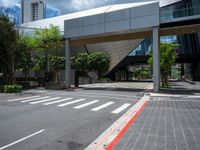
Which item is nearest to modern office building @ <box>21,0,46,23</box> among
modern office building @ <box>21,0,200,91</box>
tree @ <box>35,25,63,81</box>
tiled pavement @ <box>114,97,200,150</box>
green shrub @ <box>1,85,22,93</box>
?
tree @ <box>35,25,63,81</box>

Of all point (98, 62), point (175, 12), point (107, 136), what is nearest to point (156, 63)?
point (175, 12)

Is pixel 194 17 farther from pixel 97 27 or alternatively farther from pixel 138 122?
pixel 138 122

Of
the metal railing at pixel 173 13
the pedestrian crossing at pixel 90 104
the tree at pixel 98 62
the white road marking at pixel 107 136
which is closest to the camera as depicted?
the white road marking at pixel 107 136

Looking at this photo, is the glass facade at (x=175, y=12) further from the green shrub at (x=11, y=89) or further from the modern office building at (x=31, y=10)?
the modern office building at (x=31, y=10)

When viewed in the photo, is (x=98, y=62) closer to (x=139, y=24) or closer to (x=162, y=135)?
(x=139, y=24)

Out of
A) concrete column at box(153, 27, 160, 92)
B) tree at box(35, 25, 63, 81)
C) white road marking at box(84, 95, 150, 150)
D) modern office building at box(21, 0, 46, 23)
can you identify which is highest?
modern office building at box(21, 0, 46, 23)

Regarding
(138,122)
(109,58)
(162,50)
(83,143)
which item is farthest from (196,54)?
(83,143)

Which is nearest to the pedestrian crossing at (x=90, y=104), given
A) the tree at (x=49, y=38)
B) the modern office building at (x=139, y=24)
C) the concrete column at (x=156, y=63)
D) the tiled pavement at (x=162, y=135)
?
the tiled pavement at (x=162, y=135)

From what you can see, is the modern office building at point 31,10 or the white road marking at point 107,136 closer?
the white road marking at point 107,136

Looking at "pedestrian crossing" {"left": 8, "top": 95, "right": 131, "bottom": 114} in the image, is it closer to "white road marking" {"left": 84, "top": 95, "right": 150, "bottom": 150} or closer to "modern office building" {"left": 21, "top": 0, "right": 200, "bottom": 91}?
"white road marking" {"left": 84, "top": 95, "right": 150, "bottom": 150}

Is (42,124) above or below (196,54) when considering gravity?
below

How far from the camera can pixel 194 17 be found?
23.0 metres

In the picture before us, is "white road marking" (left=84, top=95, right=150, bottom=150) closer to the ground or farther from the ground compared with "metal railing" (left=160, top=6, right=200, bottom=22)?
closer to the ground

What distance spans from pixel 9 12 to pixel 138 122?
2663 cm
